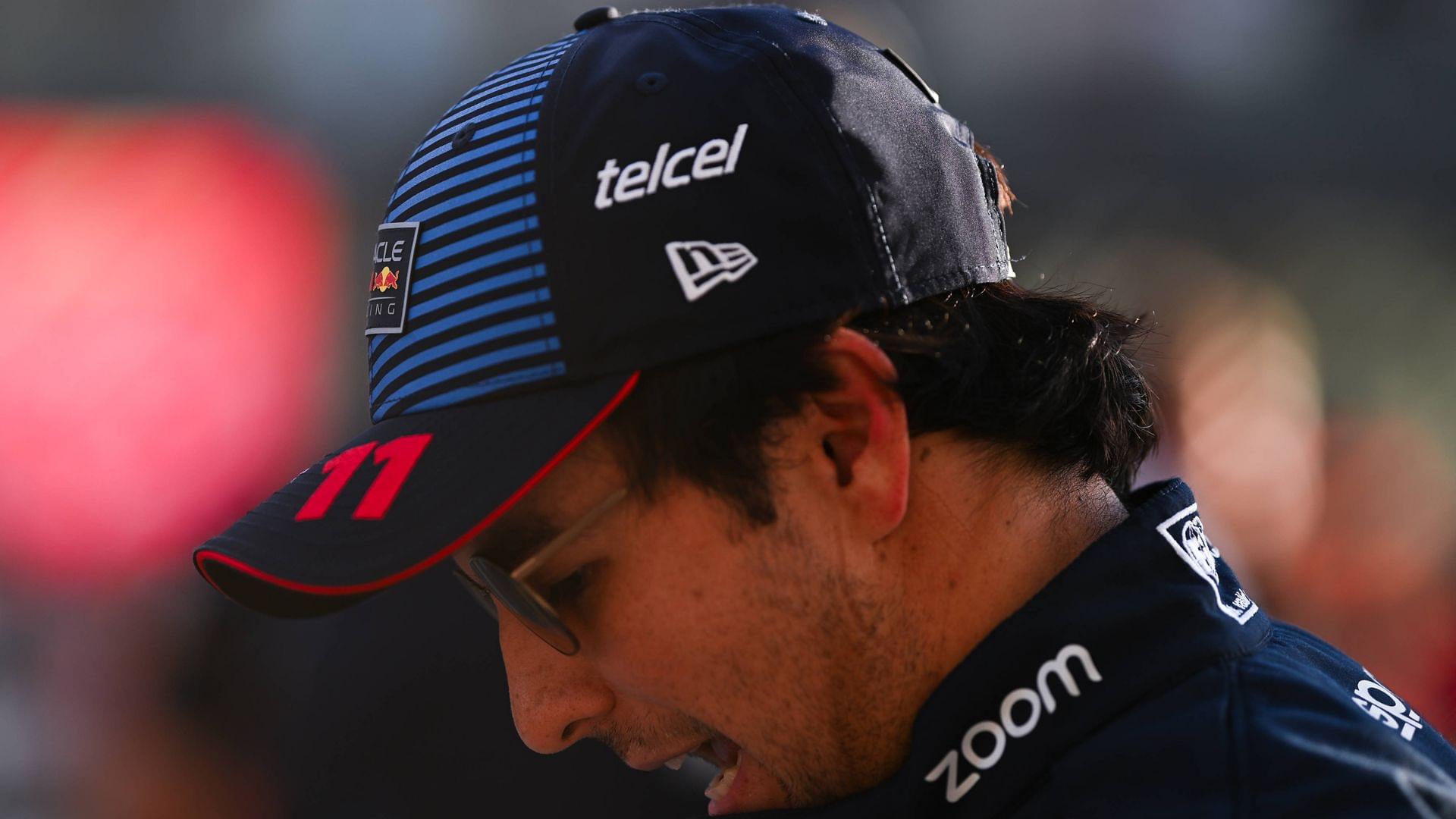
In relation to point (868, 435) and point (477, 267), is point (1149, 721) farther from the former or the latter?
point (477, 267)

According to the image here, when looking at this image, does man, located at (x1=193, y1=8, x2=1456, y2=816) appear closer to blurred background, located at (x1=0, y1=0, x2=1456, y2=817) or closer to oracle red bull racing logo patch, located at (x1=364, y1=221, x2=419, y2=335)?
oracle red bull racing logo patch, located at (x1=364, y1=221, x2=419, y2=335)

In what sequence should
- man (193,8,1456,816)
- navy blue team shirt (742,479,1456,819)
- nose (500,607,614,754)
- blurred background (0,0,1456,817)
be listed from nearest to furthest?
navy blue team shirt (742,479,1456,819) → man (193,8,1456,816) → nose (500,607,614,754) → blurred background (0,0,1456,817)

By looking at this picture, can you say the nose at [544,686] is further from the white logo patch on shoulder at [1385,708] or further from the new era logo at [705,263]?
the white logo patch on shoulder at [1385,708]

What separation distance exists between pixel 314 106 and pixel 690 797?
322cm

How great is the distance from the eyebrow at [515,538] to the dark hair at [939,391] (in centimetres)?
11

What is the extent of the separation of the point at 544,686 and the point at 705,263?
1.93ft

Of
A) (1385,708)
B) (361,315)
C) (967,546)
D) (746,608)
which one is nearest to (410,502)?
(746,608)

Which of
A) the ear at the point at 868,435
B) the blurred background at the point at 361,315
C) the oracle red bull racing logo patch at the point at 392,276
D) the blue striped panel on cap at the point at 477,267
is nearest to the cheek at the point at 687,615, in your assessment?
the ear at the point at 868,435

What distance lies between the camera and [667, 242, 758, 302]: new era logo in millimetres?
1140

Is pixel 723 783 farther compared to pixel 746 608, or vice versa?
pixel 723 783

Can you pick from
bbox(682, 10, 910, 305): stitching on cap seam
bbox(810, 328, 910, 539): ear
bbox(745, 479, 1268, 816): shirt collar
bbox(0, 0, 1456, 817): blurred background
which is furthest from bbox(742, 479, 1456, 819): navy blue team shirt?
bbox(0, 0, 1456, 817): blurred background

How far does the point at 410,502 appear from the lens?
1149mm

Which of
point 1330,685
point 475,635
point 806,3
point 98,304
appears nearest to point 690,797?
point 475,635

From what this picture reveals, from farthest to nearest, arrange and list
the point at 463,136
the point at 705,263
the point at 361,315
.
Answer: the point at 361,315
the point at 463,136
the point at 705,263
